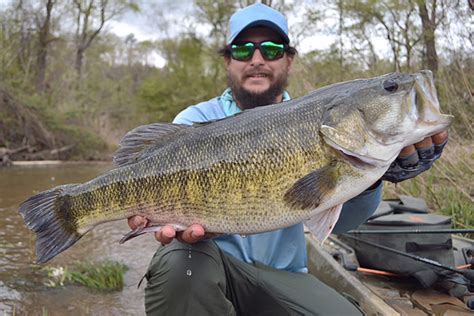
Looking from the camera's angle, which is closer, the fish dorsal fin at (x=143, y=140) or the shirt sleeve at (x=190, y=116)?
the fish dorsal fin at (x=143, y=140)

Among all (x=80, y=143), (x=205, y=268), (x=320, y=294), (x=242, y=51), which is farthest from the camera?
(x=80, y=143)

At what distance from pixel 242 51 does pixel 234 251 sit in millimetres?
1581

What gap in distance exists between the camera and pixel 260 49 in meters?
3.72

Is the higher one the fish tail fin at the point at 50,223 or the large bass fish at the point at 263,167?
the large bass fish at the point at 263,167

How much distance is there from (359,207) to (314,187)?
31.6 inches

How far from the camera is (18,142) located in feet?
61.1

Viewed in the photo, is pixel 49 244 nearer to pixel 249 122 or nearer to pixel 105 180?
pixel 105 180

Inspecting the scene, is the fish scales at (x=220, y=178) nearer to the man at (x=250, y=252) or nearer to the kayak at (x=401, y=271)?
the man at (x=250, y=252)

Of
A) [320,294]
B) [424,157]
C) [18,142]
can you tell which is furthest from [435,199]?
[18,142]

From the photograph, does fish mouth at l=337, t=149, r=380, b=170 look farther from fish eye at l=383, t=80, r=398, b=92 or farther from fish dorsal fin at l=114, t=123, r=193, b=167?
fish dorsal fin at l=114, t=123, r=193, b=167

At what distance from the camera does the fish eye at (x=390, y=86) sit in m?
2.15

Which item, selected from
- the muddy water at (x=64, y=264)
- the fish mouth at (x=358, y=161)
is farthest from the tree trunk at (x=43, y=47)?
the fish mouth at (x=358, y=161)

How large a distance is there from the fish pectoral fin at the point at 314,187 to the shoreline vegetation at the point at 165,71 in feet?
11.9

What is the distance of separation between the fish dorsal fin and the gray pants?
0.59 meters
